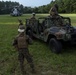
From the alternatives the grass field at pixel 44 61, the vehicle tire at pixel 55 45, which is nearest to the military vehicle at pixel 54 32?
the vehicle tire at pixel 55 45

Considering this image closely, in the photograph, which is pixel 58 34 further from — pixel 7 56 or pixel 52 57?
pixel 7 56

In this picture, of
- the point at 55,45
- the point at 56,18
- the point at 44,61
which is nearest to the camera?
the point at 44,61

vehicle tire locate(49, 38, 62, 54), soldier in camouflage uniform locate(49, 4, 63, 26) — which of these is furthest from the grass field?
soldier in camouflage uniform locate(49, 4, 63, 26)

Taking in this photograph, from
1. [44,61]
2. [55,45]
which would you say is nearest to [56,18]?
[55,45]

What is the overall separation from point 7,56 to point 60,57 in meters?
Result: 1.90

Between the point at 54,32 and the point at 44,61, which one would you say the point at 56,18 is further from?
the point at 44,61

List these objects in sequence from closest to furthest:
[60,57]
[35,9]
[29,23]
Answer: [60,57]
[29,23]
[35,9]

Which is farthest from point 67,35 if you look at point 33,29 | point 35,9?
point 35,9

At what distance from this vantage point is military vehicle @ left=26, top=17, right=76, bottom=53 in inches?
341

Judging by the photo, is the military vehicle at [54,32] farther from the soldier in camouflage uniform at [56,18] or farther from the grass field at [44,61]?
the grass field at [44,61]

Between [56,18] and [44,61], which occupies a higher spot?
[56,18]

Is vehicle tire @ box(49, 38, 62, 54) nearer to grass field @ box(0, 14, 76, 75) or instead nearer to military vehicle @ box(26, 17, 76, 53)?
military vehicle @ box(26, 17, 76, 53)

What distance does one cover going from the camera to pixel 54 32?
353 inches

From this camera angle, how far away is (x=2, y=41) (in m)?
11.8
